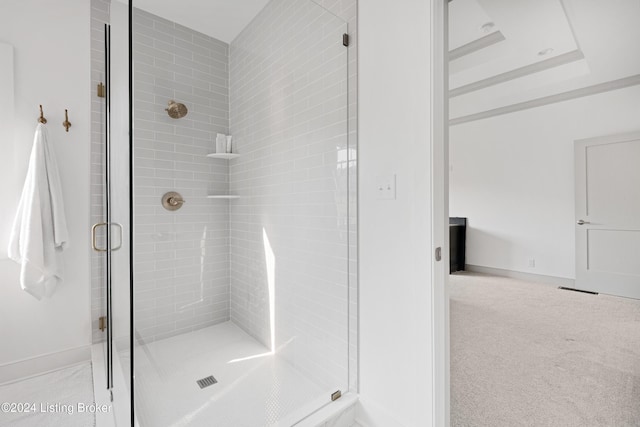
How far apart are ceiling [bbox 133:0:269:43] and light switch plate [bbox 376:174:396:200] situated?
4.02 ft

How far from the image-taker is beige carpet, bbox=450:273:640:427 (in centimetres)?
162

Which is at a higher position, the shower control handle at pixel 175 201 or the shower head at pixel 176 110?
the shower head at pixel 176 110

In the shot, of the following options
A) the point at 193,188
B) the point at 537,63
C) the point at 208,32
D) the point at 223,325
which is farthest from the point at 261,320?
the point at 537,63

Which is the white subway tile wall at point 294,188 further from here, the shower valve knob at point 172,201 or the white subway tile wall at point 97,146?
the white subway tile wall at point 97,146

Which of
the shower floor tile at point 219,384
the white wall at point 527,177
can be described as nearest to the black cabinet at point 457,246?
the white wall at point 527,177

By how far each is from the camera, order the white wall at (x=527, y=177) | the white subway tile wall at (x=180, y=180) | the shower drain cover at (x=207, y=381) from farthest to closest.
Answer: the white wall at (x=527, y=177)
the shower drain cover at (x=207, y=381)
the white subway tile wall at (x=180, y=180)

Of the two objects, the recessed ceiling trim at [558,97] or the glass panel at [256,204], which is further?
the recessed ceiling trim at [558,97]

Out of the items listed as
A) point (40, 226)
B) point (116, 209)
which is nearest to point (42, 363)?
point (40, 226)

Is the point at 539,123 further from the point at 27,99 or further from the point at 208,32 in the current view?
the point at 27,99

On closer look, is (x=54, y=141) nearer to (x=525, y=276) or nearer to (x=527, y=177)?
(x=527, y=177)

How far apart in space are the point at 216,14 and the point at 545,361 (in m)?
3.18

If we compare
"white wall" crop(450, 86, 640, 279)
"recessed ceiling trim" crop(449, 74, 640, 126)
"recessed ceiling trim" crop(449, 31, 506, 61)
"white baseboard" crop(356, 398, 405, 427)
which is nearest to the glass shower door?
"white baseboard" crop(356, 398, 405, 427)

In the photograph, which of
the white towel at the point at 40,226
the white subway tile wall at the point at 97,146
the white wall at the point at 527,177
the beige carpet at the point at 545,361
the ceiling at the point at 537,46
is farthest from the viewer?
the white wall at the point at 527,177

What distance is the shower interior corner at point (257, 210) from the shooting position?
5.12ft
